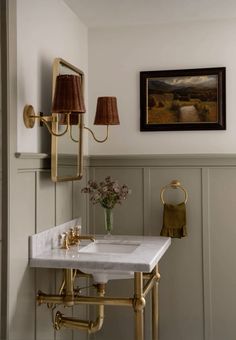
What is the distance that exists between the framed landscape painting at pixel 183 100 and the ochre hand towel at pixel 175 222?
541mm

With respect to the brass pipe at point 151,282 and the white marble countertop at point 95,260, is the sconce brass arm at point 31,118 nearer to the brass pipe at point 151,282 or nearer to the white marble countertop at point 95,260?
the white marble countertop at point 95,260

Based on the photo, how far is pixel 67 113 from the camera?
222cm

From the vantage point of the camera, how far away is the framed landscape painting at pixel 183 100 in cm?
300

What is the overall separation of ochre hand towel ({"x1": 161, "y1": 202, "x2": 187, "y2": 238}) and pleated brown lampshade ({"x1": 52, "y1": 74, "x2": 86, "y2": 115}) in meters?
1.06

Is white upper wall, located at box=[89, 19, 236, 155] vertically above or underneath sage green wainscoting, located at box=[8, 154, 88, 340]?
above

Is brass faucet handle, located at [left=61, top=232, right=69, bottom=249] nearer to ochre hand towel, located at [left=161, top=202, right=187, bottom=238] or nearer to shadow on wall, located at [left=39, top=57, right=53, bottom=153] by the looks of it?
shadow on wall, located at [left=39, top=57, right=53, bottom=153]

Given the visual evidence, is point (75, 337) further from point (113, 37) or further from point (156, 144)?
point (113, 37)

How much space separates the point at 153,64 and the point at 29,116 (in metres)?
1.20

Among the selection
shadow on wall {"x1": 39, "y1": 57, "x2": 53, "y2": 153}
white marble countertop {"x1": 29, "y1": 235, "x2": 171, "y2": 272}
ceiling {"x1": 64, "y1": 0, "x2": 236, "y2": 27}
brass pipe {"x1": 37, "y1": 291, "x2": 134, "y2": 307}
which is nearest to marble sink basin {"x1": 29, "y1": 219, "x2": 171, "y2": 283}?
white marble countertop {"x1": 29, "y1": 235, "x2": 171, "y2": 272}

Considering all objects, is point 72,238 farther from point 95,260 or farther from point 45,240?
point 95,260

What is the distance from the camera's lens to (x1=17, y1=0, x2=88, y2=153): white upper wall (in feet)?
7.18

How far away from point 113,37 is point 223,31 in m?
0.75

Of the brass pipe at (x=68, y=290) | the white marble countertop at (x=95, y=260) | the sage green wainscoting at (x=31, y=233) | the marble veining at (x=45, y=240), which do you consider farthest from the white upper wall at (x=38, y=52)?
the brass pipe at (x=68, y=290)

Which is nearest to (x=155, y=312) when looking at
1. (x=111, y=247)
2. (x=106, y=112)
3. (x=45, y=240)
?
(x=111, y=247)
